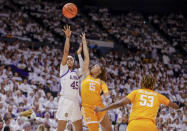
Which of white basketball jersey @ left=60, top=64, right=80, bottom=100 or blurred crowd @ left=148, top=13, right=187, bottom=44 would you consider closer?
white basketball jersey @ left=60, top=64, right=80, bottom=100

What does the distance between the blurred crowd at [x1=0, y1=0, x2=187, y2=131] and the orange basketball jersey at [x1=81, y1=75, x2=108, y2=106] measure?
1.96 metres

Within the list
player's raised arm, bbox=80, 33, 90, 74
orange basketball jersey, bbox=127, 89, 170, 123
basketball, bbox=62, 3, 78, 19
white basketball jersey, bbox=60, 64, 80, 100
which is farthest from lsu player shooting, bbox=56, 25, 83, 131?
orange basketball jersey, bbox=127, 89, 170, 123

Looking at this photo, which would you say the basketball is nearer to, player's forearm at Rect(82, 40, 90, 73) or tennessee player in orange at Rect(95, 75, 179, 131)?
player's forearm at Rect(82, 40, 90, 73)

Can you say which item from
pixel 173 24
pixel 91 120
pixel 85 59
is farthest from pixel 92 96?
pixel 173 24

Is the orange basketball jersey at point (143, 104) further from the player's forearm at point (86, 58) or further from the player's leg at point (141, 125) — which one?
the player's forearm at point (86, 58)

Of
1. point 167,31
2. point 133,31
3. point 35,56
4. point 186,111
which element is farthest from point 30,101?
point 167,31

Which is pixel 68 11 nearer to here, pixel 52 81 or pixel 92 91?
pixel 92 91

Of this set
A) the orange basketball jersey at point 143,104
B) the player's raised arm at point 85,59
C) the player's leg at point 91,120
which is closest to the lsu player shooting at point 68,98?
A: the player's leg at point 91,120

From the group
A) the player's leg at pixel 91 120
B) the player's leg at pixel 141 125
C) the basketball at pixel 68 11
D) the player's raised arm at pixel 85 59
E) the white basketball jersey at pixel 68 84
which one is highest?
the basketball at pixel 68 11

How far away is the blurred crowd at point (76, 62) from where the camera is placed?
10672 mm

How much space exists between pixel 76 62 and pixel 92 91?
9.45 meters

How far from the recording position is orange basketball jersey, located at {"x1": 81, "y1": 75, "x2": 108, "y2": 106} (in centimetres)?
577

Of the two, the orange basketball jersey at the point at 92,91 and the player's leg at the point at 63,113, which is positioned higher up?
the orange basketball jersey at the point at 92,91

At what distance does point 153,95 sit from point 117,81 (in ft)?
34.5
